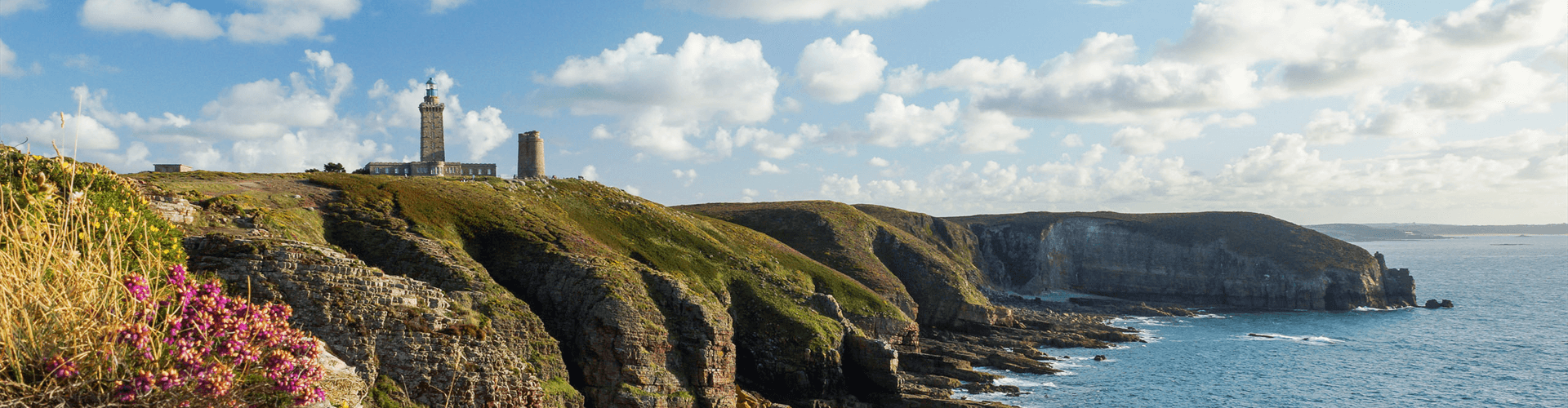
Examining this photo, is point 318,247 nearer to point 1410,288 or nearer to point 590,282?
point 590,282

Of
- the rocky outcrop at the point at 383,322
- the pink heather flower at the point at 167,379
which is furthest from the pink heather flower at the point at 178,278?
the rocky outcrop at the point at 383,322

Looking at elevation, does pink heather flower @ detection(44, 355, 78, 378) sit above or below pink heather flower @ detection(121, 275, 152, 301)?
below

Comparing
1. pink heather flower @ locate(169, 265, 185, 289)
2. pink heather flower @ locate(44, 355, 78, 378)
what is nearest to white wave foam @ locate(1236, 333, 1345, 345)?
pink heather flower @ locate(169, 265, 185, 289)

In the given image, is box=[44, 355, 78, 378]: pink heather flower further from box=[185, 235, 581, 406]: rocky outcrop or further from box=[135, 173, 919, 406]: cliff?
box=[185, 235, 581, 406]: rocky outcrop

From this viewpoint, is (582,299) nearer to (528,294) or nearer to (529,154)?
(528,294)

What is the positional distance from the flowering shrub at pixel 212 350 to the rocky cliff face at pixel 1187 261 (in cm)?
14382

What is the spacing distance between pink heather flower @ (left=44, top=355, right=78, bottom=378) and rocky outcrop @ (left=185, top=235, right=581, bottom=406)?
1940cm

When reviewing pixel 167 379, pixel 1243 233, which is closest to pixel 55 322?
pixel 167 379

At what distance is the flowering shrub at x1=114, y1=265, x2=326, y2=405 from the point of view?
34.7 feet

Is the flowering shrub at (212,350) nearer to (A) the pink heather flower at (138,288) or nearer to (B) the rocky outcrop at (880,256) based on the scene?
(A) the pink heather flower at (138,288)

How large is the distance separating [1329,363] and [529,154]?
84851 mm

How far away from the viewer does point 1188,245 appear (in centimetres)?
14625

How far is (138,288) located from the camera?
440 inches

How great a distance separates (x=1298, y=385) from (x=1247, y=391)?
6.64 metres
